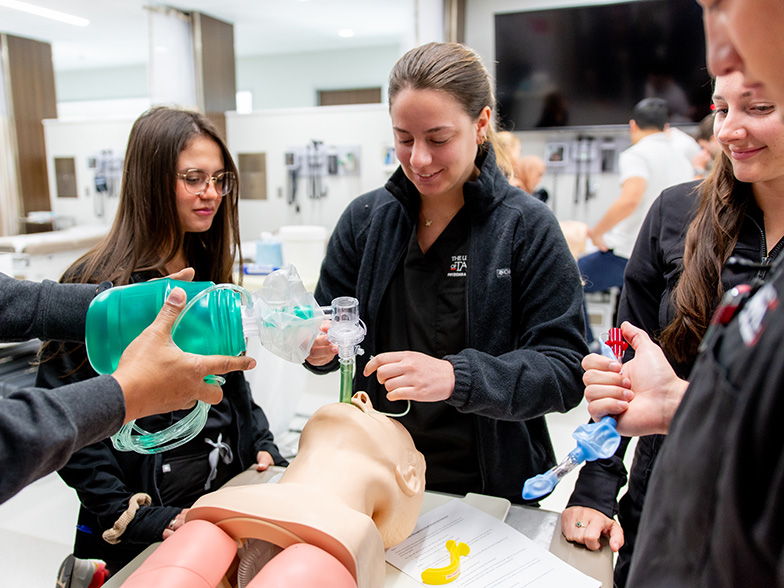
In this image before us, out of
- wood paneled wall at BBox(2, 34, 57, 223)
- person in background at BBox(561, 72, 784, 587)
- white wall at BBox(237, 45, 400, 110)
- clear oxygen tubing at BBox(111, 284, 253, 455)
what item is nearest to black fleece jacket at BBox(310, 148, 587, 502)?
person in background at BBox(561, 72, 784, 587)

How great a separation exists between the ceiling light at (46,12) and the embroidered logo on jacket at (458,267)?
664cm

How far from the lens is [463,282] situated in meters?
1.33

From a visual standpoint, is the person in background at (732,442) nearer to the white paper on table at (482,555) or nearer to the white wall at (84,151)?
the white paper on table at (482,555)

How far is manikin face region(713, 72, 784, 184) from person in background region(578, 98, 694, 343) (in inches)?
110

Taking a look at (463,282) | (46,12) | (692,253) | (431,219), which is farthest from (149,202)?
(46,12)

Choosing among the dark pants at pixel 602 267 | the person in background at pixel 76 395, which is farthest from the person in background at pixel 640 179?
the person in background at pixel 76 395

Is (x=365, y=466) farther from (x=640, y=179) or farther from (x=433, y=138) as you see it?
(x=640, y=179)

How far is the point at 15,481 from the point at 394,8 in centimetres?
654

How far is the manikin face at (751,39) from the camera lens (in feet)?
1.49

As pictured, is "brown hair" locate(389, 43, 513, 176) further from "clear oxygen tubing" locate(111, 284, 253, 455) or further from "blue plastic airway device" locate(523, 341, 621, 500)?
"blue plastic airway device" locate(523, 341, 621, 500)

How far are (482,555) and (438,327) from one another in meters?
0.49

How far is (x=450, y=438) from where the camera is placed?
133cm

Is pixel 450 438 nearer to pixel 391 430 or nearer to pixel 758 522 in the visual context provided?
pixel 391 430

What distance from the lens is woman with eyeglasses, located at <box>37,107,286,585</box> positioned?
4.32ft
